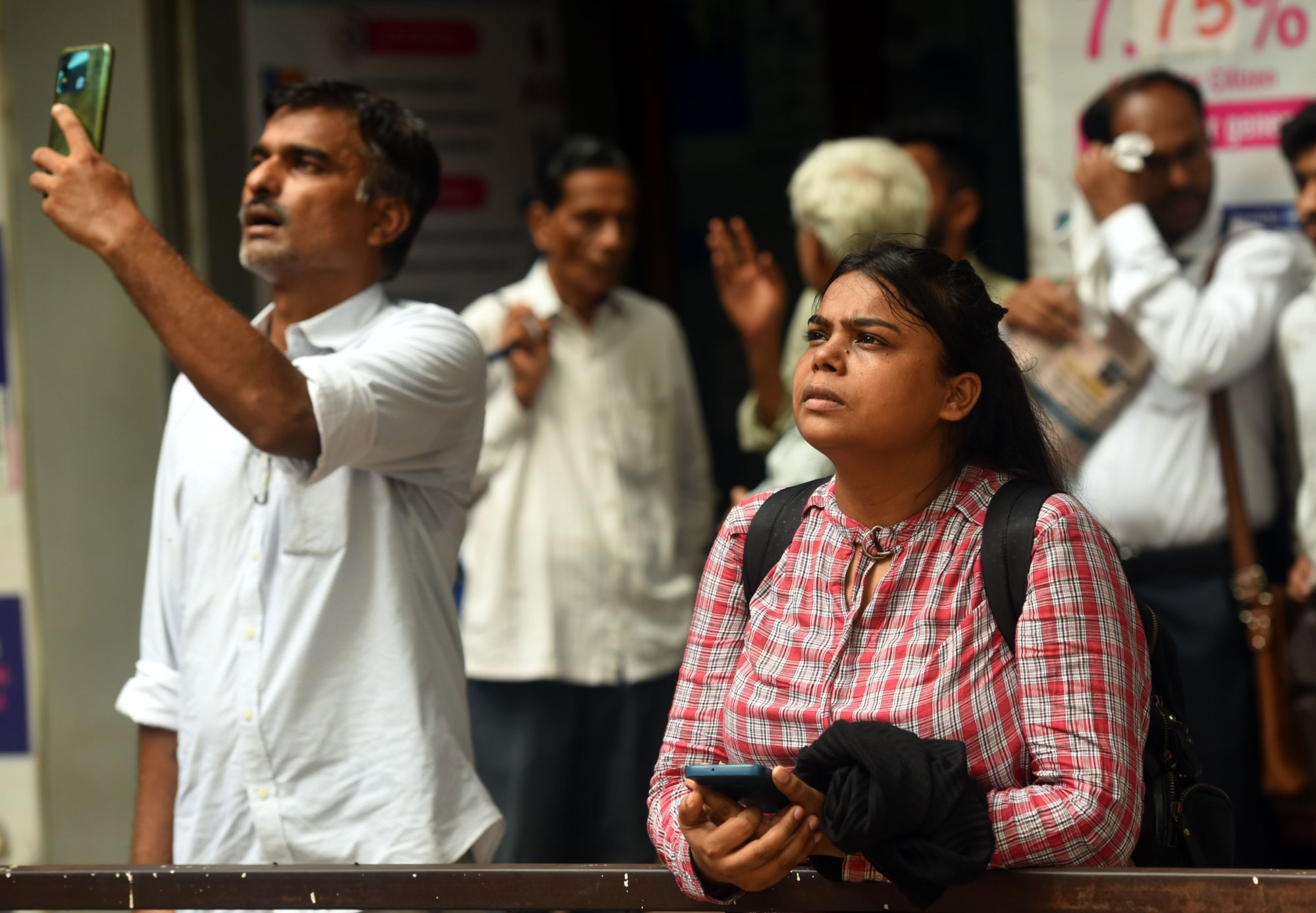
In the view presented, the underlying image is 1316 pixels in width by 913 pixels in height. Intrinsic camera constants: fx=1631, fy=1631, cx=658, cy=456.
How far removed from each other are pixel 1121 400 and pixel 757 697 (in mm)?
2235

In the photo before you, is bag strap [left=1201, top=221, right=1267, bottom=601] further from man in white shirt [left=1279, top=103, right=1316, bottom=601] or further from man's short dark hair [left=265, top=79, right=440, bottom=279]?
man's short dark hair [left=265, top=79, right=440, bottom=279]

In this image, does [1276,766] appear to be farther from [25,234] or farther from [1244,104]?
[25,234]

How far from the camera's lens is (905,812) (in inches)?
73.5

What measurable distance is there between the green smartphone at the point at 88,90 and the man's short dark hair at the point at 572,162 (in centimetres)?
245

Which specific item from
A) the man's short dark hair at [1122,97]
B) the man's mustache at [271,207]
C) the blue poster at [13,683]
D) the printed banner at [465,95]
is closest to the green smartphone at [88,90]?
the man's mustache at [271,207]

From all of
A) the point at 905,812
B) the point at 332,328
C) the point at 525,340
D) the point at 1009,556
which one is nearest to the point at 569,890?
the point at 905,812

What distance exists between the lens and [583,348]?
4969 millimetres

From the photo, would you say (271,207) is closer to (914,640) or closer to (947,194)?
(914,640)

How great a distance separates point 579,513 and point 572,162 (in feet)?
3.58

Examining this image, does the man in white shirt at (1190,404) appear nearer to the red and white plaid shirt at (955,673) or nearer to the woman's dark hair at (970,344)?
the woman's dark hair at (970,344)

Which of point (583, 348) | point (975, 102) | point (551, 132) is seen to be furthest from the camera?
point (551, 132)

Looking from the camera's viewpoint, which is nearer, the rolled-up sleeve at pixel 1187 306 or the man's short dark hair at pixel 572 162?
the rolled-up sleeve at pixel 1187 306

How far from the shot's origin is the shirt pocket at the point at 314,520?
2.75 m

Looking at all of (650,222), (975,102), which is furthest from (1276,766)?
(650,222)
